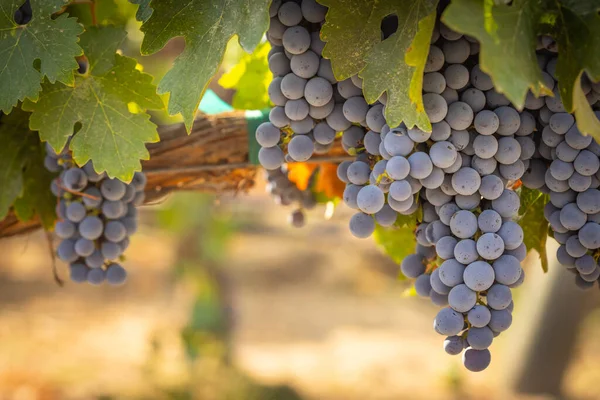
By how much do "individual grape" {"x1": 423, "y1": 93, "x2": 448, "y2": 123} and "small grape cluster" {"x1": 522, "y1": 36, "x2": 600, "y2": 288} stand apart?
0.35ft

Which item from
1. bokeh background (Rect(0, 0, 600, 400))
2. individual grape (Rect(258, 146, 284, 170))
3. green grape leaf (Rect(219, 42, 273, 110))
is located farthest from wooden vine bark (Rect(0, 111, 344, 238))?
bokeh background (Rect(0, 0, 600, 400))

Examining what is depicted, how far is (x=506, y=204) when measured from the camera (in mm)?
763

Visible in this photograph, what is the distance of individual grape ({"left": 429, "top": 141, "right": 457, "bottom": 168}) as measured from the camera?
0.74 m

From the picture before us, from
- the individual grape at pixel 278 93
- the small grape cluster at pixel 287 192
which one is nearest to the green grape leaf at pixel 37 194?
the small grape cluster at pixel 287 192

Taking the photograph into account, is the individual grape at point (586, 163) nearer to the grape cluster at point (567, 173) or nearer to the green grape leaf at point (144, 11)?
the grape cluster at point (567, 173)

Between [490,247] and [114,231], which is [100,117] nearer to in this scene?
[114,231]

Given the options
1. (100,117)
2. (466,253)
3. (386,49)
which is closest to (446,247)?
(466,253)

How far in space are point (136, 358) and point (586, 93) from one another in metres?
4.57

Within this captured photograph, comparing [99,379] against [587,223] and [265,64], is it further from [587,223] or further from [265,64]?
[587,223]

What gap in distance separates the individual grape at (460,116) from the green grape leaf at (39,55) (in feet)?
1.51

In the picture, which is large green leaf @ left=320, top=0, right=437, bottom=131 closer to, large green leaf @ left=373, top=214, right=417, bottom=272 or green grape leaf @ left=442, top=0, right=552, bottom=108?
green grape leaf @ left=442, top=0, right=552, bottom=108

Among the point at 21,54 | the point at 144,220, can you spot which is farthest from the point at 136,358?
the point at 21,54

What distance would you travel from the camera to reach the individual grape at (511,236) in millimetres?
744

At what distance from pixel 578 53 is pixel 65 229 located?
2.65 ft
